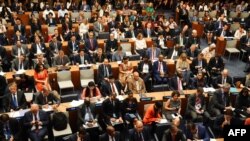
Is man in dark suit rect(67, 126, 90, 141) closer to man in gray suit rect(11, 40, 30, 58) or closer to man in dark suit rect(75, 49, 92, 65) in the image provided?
man in dark suit rect(75, 49, 92, 65)

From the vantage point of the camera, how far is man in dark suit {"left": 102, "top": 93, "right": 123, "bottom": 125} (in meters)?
7.54

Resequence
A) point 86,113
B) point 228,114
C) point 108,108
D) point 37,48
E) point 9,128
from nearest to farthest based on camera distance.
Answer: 1. point 9,128
2. point 228,114
3. point 86,113
4. point 108,108
5. point 37,48

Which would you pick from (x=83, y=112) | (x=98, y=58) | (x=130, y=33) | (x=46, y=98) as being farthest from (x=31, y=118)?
(x=130, y=33)

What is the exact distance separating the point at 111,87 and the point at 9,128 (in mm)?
2679

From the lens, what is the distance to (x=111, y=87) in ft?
27.9

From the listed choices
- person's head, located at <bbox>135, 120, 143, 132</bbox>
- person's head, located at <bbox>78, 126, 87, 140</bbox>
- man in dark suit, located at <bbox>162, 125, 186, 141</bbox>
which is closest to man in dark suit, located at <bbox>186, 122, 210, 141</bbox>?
man in dark suit, located at <bbox>162, 125, 186, 141</bbox>

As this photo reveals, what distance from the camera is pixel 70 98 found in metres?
7.92

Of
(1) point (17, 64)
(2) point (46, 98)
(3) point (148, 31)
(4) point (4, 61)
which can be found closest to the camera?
(2) point (46, 98)

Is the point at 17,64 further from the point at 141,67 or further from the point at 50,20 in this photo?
the point at 50,20

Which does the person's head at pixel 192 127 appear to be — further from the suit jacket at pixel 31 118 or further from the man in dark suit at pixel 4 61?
the man in dark suit at pixel 4 61

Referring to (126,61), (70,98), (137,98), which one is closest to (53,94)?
(70,98)

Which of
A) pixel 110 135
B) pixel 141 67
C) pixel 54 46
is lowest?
pixel 110 135

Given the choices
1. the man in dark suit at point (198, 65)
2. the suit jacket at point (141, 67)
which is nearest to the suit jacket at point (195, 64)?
the man in dark suit at point (198, 65)

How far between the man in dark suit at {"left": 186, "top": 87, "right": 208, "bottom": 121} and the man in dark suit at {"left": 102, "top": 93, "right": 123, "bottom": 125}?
168 cm
